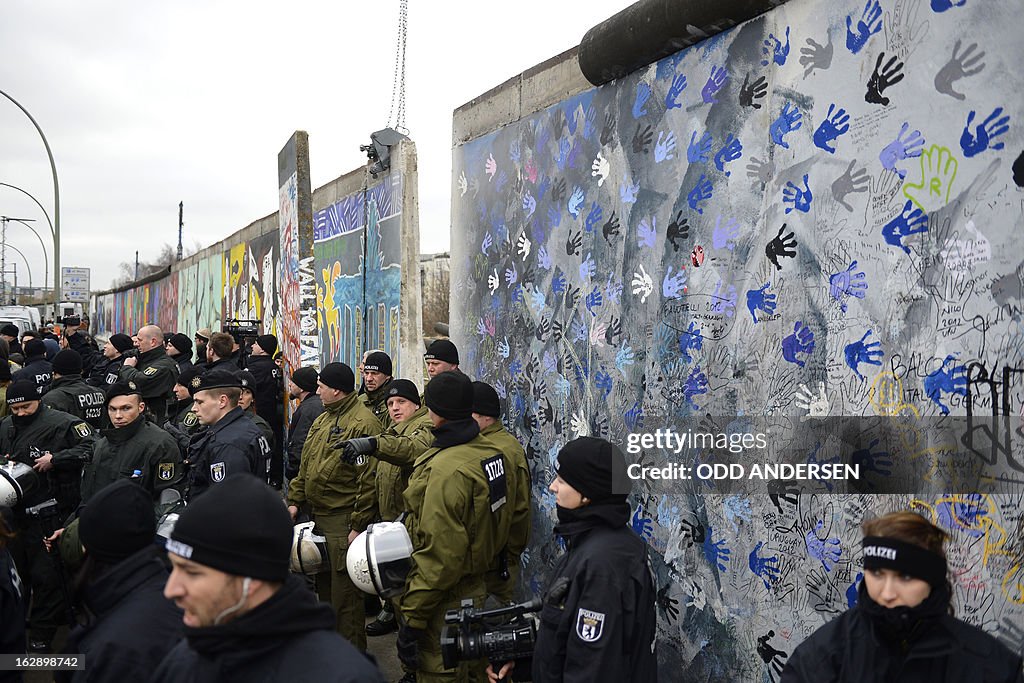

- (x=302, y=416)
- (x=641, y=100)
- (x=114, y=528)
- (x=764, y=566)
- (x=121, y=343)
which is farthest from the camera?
(x=121, y=343)

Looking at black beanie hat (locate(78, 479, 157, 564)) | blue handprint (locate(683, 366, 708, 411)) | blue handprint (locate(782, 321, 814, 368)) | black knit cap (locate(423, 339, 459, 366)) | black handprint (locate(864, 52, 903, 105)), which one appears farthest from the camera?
black knit cap (locate(423, 339, 459, 366))

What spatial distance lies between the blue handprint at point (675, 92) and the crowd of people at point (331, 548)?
1.97 meters

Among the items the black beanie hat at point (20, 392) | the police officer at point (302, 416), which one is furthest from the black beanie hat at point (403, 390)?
the black beanie hat at point (20, 392)

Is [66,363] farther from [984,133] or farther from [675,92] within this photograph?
[984,133]

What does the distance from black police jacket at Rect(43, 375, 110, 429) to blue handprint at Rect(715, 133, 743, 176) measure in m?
6.51

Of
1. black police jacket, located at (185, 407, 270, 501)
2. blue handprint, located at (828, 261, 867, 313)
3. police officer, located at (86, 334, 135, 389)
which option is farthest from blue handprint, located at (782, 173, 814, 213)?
police officer, located at (86, 334, 135, 389)

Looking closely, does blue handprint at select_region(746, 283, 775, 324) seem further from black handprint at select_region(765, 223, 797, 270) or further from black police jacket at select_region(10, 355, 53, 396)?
black police jacket at select_region(10, 355, 53, 396)

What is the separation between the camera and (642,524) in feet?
16.1

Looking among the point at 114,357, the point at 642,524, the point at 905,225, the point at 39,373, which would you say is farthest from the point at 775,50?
the point at 114,357

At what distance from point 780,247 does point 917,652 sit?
6.73ft

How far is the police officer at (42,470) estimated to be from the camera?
19.7ft

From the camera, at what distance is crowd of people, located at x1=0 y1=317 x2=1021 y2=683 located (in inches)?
76.9

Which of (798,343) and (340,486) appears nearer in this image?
(798,343)

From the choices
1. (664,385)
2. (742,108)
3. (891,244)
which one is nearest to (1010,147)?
(891,244)
